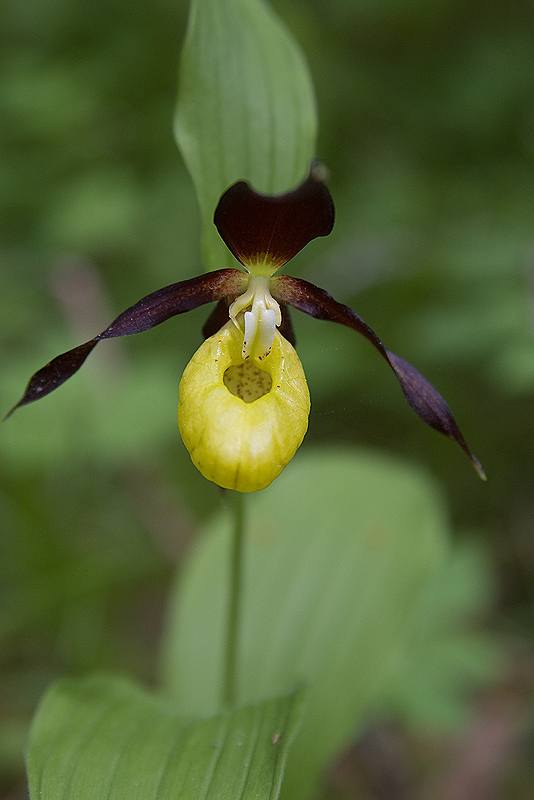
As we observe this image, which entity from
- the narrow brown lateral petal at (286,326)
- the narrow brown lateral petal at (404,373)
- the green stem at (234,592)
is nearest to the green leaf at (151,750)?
the green stem at (234,592)

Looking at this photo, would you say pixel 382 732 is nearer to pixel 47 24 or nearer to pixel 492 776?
pixel 492 776

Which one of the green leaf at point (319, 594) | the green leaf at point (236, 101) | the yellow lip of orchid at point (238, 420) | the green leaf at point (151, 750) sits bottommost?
the green leaf at point (151, 750)

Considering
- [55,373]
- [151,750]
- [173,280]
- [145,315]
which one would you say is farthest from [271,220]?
[173,280]

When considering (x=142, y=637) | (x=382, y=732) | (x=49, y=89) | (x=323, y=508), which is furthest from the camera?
(x=49, y=89)

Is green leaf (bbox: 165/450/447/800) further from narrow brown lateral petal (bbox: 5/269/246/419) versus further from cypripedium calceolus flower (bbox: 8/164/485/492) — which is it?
narrow brown lateral petal (bbox: 5/269/246/419)

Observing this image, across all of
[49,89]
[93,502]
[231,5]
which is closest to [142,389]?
[93,502]

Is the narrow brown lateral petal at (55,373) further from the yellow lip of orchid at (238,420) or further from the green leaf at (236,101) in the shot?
the green leaf at (236,101)
